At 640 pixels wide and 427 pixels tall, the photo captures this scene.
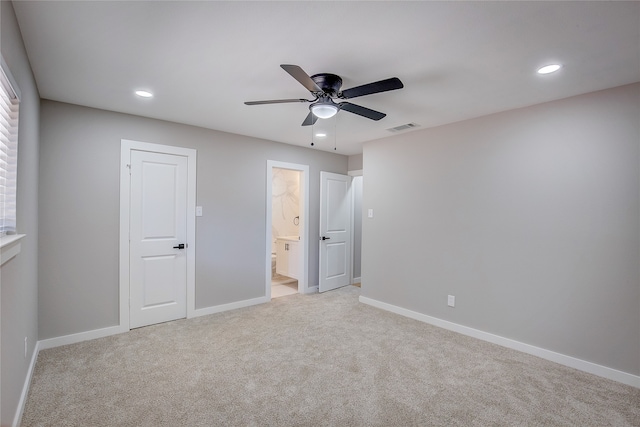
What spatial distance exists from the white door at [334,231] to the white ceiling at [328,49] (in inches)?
92.2

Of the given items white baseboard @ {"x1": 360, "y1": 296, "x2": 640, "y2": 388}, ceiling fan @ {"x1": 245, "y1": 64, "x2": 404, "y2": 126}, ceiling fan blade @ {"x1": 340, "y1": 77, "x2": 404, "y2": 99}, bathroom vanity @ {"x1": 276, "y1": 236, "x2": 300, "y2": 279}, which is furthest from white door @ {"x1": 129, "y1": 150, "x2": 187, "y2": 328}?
white baseboard @ {"x1": 360, "y1": 296, "x2": 640, "y2": 388}

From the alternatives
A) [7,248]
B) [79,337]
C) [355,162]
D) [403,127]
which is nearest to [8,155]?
[7,248]

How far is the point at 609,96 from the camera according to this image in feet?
Answer: 8.63

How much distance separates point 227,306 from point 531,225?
3738mm

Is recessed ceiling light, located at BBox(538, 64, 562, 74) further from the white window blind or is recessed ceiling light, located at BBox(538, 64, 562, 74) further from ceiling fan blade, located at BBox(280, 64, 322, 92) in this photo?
the white window blind

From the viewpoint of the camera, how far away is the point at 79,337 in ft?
10.5

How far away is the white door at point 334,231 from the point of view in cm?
528

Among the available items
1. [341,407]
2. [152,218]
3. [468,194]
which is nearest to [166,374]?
[341,407]

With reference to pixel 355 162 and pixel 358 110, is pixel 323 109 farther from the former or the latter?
pixel 355 162

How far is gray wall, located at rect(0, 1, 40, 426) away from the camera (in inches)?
64.7

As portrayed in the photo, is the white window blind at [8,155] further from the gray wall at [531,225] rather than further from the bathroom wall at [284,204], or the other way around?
the bathroom wall at [284,204]

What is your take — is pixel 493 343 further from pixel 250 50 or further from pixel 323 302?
pixel 250 50

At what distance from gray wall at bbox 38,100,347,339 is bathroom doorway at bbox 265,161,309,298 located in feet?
1.84

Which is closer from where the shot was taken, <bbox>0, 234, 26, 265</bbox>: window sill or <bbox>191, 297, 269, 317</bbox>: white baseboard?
<bbox>0, 234, 26, 265</bbox>: window sill
